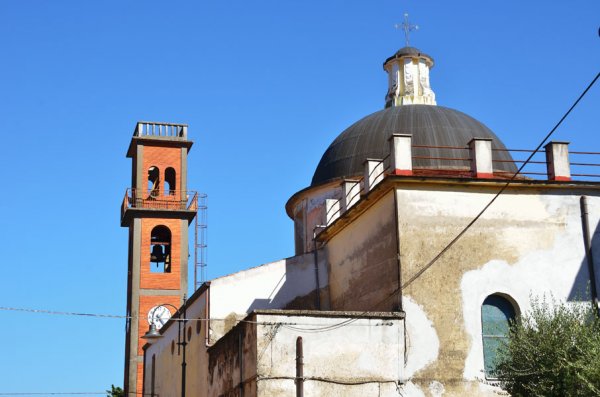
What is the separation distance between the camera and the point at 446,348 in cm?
2245

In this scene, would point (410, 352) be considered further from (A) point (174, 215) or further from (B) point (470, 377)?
(A) point (174, 215)

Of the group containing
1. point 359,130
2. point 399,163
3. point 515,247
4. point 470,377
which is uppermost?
point 359,130

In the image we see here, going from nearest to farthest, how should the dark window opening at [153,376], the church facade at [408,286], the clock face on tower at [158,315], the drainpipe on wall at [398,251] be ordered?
1. the church facade at [408,286]
2. the drainpipe on wall at [398,251]
3. the dark window opening at [153,376]
4. the clock face on tower at [158,315]

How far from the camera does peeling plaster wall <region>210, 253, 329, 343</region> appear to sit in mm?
28094

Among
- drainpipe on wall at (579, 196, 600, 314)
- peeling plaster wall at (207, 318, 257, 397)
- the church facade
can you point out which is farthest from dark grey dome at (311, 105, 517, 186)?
peeling plaster wall at (207, 318, 257, 397)

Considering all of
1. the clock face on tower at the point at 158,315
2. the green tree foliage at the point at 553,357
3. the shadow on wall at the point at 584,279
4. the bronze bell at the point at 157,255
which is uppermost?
the bronze bell at the point at 157,255

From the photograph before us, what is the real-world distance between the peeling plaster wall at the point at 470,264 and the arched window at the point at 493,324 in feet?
0.69

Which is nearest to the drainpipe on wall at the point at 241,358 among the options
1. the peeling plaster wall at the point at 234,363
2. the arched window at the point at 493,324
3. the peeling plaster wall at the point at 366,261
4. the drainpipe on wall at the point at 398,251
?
the peeling plaster wall at the point at 234,363

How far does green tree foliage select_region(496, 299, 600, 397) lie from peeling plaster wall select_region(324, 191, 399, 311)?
9.88 ft

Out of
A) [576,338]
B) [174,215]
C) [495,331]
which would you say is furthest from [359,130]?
[174,215]

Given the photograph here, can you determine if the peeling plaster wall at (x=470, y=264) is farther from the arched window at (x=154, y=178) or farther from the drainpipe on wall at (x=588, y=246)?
the arched window at (x=154, y=178)

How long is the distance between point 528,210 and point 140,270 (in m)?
25.5

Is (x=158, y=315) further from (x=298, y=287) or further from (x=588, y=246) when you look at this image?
(x=588, y=246)

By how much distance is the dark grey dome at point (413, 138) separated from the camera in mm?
30078
